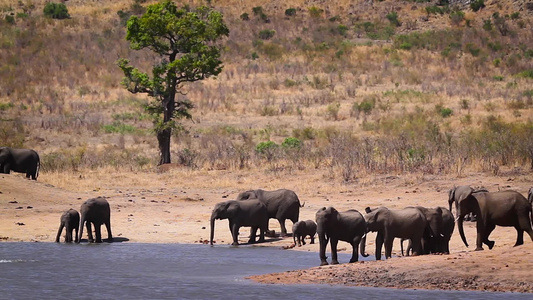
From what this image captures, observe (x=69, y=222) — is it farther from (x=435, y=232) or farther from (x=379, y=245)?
(x=435, y=232)

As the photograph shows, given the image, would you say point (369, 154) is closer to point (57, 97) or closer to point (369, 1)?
point (57, 97)

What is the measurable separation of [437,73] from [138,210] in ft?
103

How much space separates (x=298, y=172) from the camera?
29.5 metres

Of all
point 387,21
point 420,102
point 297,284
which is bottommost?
point 297,284

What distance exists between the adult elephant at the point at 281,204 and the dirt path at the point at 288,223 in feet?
1.79

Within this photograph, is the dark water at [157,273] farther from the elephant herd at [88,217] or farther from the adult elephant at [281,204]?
the adult elephant at [281,204]

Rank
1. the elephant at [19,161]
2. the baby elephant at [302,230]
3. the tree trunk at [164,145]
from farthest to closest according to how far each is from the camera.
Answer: the tree trunk at [164,145]
the elephant at [19,161]
the baby elephant at [302,230]

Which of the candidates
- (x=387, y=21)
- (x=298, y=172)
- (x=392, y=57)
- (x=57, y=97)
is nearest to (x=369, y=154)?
(x=298, y=172)

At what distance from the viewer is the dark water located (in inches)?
552

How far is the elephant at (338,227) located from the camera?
1602cm

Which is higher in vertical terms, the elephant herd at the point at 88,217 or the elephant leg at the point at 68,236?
the elephant herd at the point at 88,217

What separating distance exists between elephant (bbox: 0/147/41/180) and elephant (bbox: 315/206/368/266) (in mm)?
14198

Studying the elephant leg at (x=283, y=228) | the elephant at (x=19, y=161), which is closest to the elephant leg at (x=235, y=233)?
the elephant leg at (x=283, y=228)

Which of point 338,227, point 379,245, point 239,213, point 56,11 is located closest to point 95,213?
point 239,213
